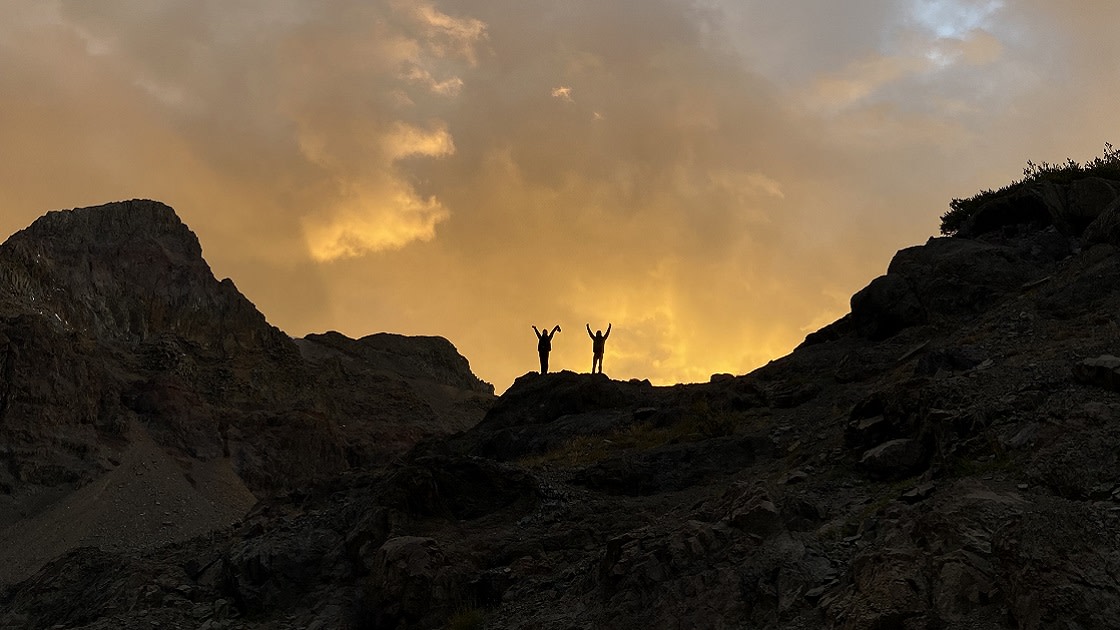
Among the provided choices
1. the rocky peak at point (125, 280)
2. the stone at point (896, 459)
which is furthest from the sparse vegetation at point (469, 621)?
the rocky peak at point (125, 280)

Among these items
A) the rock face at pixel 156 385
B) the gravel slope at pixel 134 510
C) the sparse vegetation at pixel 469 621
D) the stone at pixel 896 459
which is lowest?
the sparse vegetation at pixel 469 621

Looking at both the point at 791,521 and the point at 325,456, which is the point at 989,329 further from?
the point at 325,456

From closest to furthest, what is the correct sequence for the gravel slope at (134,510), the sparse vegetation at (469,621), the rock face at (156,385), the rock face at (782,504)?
1. the rock face at (782,504)
2. the sparse vegetation at (469,621)
3. the gravel slope at (134,510)
4. the rock face at (156,385)

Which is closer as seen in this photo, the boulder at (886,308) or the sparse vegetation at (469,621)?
the sparse vegetation at (469,621)

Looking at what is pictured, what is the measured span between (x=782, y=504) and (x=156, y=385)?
4191 centimetres

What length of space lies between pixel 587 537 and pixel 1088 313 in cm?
1056

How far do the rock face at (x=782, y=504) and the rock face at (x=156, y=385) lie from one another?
55.8ft

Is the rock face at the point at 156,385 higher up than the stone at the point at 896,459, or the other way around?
the rock face at the point at 156,385

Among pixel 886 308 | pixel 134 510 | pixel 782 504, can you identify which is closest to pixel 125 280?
pixel 134 510

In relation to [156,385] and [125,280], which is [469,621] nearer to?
[156,385]

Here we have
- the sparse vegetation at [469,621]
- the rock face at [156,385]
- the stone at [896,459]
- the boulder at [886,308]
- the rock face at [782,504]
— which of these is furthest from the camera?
the rock face at [156,385]

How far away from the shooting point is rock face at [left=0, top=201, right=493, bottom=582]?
130 ft

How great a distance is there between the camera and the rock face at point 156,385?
130 feet

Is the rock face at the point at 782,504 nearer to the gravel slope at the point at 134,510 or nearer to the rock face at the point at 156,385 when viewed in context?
the gravel slope at the point at 134,510
